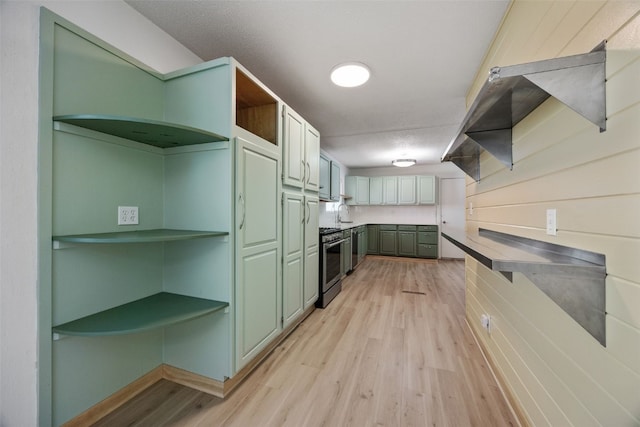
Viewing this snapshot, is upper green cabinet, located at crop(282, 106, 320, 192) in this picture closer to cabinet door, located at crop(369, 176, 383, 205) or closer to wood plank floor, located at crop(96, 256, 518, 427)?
wood plank floor, located at crop(96, 256, 518, 427)

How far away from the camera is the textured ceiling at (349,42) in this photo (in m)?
1.52

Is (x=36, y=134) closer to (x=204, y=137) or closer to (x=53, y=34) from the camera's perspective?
(x=53, y=34)

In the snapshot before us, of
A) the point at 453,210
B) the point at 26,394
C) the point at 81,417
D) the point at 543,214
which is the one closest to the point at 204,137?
the point at 26,394

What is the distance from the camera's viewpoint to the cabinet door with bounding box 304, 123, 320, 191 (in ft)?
8.54

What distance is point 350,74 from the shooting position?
2127 mm

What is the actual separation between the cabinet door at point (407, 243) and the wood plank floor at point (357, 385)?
3303 mm

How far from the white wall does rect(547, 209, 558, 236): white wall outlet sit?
2262 mm

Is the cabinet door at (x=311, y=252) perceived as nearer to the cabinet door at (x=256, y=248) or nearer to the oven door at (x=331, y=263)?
the oven door at (x=331, y=263)

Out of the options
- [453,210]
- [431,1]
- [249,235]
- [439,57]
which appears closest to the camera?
[431,1]

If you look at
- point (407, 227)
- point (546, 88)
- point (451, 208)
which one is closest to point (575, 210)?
point (546, 88)

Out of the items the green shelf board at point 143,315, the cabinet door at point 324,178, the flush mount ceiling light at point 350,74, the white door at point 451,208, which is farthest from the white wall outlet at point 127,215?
the white door at point 451,208

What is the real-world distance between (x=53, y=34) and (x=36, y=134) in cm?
47

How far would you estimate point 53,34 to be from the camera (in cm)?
115

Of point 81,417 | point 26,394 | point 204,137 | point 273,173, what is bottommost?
point 81,417
